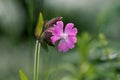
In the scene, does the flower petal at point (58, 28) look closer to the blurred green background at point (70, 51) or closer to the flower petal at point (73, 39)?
the flower petal at point (73, 39)

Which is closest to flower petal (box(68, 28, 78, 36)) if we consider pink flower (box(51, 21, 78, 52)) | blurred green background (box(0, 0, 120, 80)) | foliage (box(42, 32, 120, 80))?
pink flower (box(51, 21, 78, 52))

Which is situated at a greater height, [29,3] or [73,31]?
[29,3]

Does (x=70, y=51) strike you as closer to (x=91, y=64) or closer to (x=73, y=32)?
(x=91, y=64)

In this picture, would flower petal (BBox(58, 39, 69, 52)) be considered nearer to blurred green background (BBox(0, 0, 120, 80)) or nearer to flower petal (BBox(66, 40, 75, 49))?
flower petal (BBox(66, 40, 75, 49))

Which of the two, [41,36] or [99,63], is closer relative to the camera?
[41,36]

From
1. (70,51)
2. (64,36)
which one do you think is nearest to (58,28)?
(64,36)

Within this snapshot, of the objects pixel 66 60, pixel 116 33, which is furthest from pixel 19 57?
pixel 66 60

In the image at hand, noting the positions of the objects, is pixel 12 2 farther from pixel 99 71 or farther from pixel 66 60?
pixel 99 71
